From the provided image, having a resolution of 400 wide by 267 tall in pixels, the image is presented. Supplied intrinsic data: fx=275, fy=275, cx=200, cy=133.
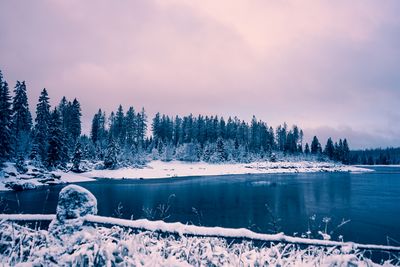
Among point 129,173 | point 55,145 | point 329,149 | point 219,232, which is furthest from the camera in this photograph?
point 329,149

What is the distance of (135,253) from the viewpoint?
12.7ft

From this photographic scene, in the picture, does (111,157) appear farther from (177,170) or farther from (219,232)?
(219,232)

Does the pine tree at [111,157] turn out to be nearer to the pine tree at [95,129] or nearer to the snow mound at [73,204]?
the pine tree at [95,129]

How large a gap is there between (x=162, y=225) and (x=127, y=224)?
0.55m

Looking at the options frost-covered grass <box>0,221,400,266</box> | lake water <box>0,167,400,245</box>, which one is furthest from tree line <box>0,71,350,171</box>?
frost-covered grass <box>0,221,400,266</box>

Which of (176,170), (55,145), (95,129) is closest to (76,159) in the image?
(55,145)

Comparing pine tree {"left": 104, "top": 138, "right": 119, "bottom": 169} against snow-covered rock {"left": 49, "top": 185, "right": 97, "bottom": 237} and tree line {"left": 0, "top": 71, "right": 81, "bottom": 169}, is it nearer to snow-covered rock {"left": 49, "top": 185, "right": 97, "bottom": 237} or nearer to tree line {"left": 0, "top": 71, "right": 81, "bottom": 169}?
tree line {"left": 0, "top": 71, "right": 81, "bottom": 169}

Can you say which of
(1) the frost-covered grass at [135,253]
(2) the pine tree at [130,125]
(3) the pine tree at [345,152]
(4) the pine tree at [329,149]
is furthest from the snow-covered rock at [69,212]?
(3) the pine tree at [345,152]

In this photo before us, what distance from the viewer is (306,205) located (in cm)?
2536

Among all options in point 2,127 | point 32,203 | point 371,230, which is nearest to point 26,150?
point 2,127

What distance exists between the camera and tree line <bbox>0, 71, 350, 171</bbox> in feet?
166

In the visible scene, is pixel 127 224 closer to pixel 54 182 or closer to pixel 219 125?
pixel 54 182

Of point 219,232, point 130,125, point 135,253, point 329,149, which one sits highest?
point 130,125

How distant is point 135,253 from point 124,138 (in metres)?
101
